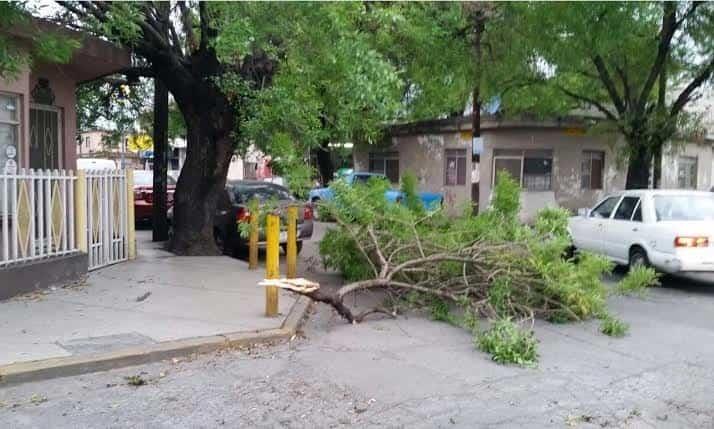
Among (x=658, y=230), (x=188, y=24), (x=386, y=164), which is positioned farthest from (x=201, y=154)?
(x=386, y=164)

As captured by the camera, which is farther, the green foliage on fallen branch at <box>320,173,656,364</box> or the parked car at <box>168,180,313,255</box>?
the parked car at <box>168,180,313,255</box>

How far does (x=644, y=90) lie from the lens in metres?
15.0

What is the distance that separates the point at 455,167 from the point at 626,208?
42.1ft

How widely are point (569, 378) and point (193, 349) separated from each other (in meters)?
3.46

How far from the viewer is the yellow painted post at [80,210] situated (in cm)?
952

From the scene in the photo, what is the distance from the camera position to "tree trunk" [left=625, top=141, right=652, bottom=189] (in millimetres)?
15591

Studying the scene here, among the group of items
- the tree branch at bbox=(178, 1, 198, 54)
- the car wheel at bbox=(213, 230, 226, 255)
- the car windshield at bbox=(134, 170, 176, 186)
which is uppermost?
the tree branch at bbox=(178, 1, 198, 54)

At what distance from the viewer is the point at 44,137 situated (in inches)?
486

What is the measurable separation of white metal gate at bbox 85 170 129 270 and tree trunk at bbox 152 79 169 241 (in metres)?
4.12

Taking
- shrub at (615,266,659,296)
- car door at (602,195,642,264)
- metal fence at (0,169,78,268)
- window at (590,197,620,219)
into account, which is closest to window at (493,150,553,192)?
window at (590,197,620,219)

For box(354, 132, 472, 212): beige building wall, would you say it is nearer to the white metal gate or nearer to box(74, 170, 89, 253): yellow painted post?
the white metal gate

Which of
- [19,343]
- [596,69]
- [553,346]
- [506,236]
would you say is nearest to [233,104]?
[506,236]

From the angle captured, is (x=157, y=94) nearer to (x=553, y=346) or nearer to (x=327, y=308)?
(x=327, y=308)

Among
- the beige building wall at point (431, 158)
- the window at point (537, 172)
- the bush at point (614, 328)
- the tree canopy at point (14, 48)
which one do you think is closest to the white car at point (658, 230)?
the bush at point (614, 328)
